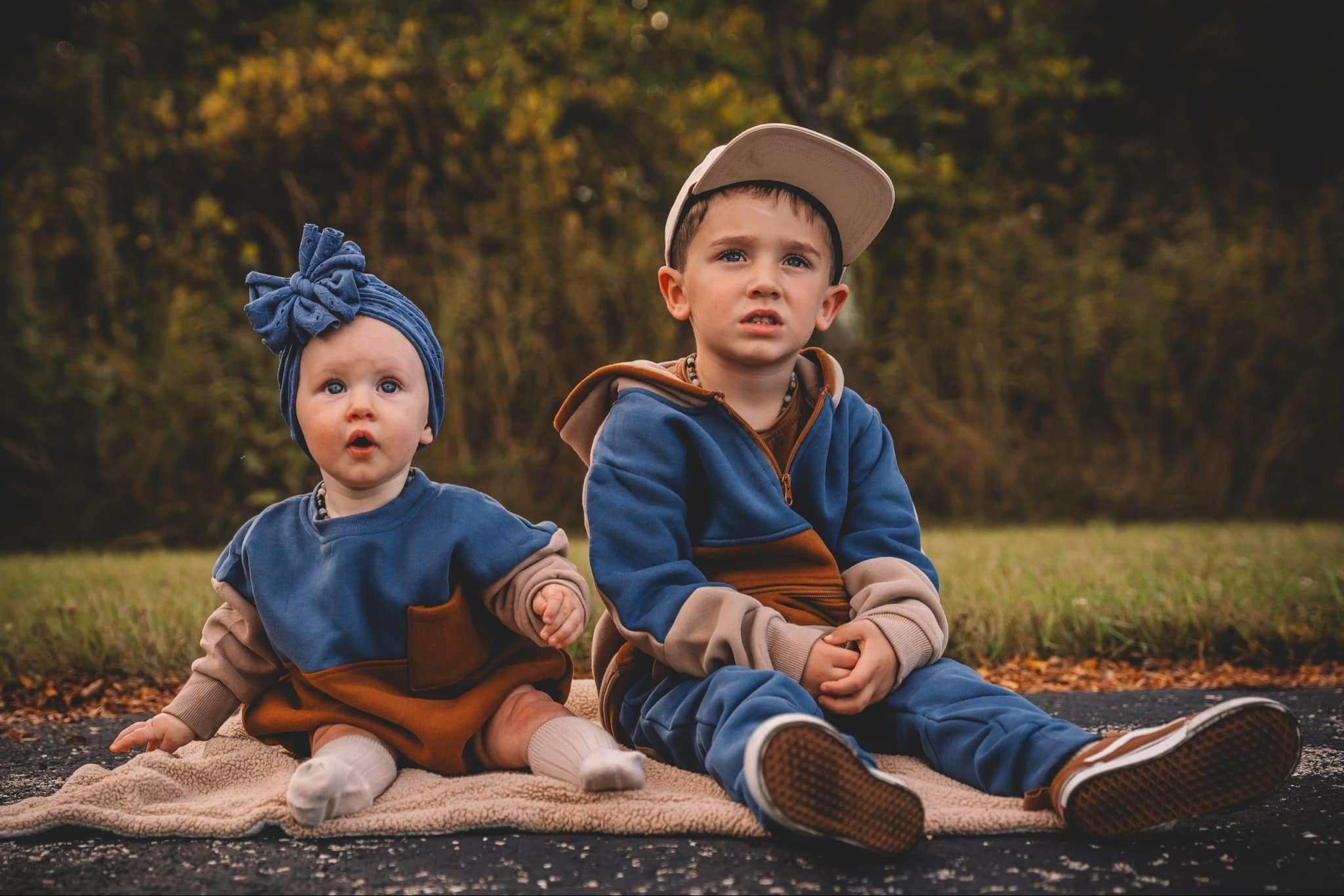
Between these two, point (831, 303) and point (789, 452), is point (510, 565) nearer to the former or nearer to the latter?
point (789, 452)

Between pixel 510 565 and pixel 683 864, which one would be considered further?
pixel 510 565

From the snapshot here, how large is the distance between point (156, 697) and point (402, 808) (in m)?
1.57

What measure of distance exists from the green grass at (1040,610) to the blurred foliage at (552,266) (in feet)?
5.47

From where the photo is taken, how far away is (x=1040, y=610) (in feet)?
12.0

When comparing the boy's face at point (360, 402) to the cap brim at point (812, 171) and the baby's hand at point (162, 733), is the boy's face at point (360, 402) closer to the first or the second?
the baby's hand at point (162, 733)

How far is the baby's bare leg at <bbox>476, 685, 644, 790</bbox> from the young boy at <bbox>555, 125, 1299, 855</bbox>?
151 mm

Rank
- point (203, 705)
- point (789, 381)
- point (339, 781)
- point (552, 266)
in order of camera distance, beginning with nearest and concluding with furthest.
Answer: point (339, 781)
point (203, 705)
point (789, 381)
point (552, 266)

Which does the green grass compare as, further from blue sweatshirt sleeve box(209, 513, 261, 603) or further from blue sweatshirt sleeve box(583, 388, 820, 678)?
blue sweatshirt sleeve box(583, 388, 820, 678)

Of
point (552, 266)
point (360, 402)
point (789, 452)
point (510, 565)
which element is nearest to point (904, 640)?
point (789, 452)

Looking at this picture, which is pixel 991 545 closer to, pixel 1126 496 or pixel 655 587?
pixel 1126 496

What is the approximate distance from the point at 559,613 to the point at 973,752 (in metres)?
0.76

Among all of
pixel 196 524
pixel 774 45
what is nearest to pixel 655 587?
pixel 196 524

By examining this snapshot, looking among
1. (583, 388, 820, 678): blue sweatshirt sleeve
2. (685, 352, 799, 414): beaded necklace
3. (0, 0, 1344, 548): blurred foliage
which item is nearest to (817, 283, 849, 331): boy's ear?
(685, 352, 799, 414): beaded necklace

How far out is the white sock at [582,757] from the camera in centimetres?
194
